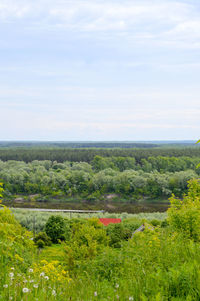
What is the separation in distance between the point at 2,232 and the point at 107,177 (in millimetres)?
80076

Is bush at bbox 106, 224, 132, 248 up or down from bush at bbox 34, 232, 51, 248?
up

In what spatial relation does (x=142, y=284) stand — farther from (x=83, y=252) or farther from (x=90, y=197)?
(x=90, y=197)

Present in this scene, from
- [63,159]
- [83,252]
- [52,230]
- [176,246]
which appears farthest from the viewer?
[63,159]

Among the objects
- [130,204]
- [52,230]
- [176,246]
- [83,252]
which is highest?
[176,246]

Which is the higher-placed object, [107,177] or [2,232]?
[2,232]

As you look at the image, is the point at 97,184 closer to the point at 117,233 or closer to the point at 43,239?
the point at 43,239

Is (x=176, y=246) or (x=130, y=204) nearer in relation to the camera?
(x=176, y=246)

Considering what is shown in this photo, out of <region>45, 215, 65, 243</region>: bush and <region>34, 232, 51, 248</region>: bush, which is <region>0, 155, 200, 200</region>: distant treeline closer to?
<region>45, 215, 65, 243</region>: bush

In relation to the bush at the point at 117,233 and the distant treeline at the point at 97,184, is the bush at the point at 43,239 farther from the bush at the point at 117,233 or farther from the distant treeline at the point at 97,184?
the distant treeline at the point at 97,184

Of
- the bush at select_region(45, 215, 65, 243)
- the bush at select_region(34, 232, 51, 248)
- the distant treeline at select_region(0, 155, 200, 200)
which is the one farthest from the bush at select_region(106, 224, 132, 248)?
the distant treeline at select_region(0, 155, 200, 200)

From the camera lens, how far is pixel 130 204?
236ft

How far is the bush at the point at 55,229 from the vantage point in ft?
114

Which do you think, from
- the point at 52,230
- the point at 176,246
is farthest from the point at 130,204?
the point at 176,246

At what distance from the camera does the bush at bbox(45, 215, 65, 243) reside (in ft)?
114
